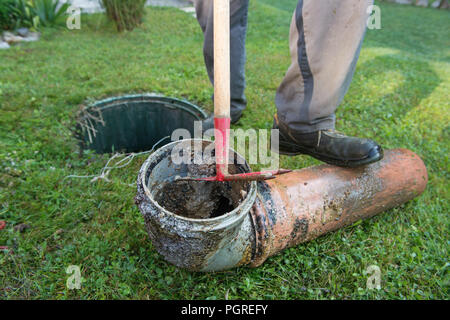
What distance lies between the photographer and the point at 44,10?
4.93 m

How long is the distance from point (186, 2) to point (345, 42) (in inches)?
282

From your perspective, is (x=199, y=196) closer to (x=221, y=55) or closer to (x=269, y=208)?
(x=269, y=208)

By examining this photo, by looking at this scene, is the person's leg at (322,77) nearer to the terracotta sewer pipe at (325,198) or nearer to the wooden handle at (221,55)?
the terracotta sewer pipe at (325,198)

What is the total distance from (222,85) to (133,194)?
1.16 meters

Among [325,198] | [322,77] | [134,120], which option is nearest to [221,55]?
[322,77]

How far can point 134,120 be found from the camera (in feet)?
10.3

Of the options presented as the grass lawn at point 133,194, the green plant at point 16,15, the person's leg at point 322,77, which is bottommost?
the grass lawn at point 133,194

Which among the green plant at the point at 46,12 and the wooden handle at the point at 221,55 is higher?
the green plant at the point at 46,12

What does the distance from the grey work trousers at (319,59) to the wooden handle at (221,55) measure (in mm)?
671

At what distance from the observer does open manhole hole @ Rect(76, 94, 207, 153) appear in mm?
2883

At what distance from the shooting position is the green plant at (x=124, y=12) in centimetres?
496

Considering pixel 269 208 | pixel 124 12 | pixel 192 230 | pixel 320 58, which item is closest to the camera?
pixel 192 230

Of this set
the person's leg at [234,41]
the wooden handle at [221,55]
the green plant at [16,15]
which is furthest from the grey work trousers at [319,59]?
the green plant at [16,15]
